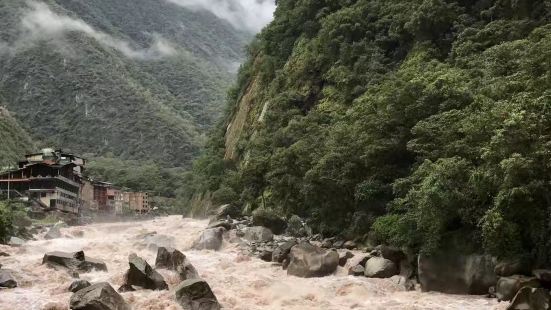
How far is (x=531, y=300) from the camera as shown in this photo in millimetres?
15219

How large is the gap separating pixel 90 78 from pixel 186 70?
140 ft

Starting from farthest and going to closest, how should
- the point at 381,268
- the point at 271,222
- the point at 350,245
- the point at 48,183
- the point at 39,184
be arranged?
the point at 48,183 → the point at 39,184 → the point at 271,222 → the point at 350,245 → the point at 381,268

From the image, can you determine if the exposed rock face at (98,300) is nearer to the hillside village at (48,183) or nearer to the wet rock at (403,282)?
the wet rock at (403,282)

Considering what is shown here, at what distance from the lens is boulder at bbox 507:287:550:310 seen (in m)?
15.1

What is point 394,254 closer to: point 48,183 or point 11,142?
point 48,183

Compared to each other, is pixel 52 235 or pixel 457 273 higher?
pixel 52 235

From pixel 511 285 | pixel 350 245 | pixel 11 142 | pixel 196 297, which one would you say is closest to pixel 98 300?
pixel 196 297

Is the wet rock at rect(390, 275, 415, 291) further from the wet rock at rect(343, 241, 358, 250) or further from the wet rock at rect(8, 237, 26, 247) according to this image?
the wet rock at rect(8, 237, 26, 247)

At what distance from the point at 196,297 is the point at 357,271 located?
7199 mm

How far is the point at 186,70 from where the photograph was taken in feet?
598

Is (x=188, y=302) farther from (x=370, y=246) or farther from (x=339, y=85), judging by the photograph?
(x=339, y=85)

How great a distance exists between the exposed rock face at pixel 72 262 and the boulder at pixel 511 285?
16.2 metres

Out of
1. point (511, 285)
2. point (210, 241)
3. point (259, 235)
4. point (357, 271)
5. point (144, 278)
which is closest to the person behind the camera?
point (511, 285)

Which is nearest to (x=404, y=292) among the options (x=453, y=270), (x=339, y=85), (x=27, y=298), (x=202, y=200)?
(x=453, y=270)
